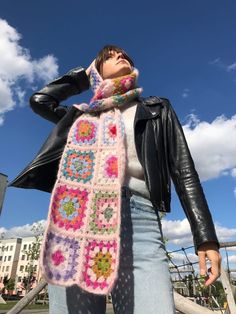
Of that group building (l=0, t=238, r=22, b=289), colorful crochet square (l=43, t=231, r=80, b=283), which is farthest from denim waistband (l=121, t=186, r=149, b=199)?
building (l=0, t=238, r=22, b=289)

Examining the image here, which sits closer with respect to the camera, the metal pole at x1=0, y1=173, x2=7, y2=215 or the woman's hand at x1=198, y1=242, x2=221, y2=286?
the woman's hand at x1=198, y1=242, x2=221, y2=286

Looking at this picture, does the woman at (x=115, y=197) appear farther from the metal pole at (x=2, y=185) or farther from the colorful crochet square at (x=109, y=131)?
the metal pole at (x=2, y=185)

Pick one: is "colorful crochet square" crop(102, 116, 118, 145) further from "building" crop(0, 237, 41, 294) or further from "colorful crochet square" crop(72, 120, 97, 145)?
"building" crop(0, 237, 41, 294)

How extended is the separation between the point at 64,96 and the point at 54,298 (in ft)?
4.34

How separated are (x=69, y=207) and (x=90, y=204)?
0.34 feet

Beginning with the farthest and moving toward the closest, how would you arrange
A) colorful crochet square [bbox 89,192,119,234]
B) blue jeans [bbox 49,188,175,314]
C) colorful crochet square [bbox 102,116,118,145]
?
colorful crochet square [bbox 102,116,118,145] < colorful crochet square [bbox 89,192,119,234] < blue jeans [bbox 49,188,175,314]

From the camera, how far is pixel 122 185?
67.9 inches

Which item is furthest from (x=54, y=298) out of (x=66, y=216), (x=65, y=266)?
(x=66, y=216)

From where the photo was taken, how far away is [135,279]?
155 cm

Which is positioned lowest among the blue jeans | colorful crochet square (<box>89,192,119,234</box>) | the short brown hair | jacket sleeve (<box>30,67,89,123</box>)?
the blue jeans

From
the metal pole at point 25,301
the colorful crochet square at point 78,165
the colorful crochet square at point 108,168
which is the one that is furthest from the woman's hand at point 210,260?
the metal pole at point 25,301

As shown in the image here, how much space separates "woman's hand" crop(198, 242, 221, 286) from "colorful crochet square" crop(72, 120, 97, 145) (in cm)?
82

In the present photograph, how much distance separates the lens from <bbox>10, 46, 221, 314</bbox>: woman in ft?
5.01

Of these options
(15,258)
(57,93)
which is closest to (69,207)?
(57,93)
